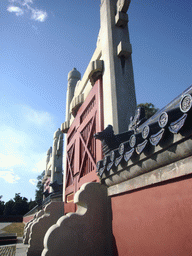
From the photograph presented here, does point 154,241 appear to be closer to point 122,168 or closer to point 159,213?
point 159,213

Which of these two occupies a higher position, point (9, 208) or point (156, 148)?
point (156, 148)

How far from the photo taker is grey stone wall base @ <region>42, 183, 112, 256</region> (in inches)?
161

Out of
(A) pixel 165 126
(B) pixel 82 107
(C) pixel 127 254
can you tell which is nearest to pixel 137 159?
(A) pixel 165 126

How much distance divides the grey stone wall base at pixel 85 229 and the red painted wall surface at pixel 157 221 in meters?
0.52

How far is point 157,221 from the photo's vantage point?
2908 millimetres

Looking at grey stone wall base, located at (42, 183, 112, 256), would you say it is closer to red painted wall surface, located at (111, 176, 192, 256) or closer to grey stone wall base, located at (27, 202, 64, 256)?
red painted wall surface, located at (111, 176, 192, 256)

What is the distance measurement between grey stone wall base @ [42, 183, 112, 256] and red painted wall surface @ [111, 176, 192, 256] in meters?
0.52

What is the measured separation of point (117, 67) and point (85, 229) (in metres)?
5.12

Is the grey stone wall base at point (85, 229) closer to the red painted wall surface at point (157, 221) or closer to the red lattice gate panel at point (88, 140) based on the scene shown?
the red painted wall surface at point (157, 221)

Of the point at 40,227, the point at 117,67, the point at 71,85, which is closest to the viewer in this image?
the point at 117,67

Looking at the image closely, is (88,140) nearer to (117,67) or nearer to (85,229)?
(117,67)

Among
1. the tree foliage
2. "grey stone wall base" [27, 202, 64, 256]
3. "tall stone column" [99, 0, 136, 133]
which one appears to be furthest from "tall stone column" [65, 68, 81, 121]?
the tree foliage

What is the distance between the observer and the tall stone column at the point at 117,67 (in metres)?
6.25

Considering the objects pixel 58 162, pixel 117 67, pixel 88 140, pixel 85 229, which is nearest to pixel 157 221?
pixel 85 229
